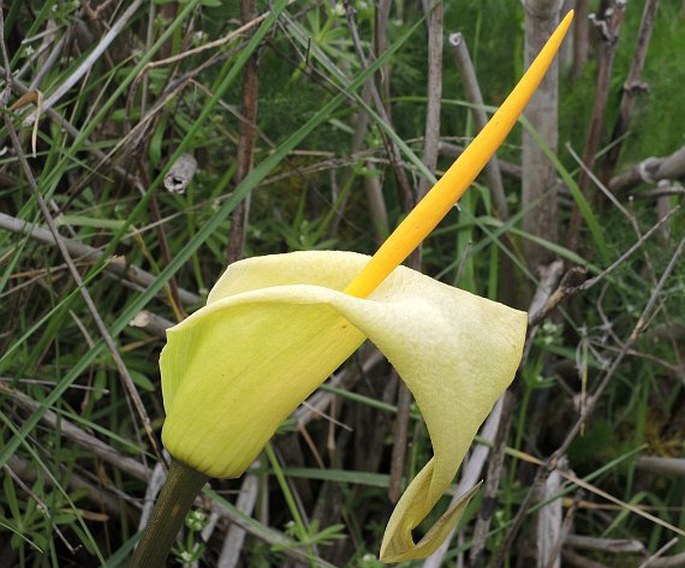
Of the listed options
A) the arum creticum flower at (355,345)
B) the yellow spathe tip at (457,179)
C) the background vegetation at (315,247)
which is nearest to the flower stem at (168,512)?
the arum creticum flower at (355,345)

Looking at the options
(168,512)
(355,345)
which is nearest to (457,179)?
(355,345)

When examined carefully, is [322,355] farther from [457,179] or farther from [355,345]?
[457,179]

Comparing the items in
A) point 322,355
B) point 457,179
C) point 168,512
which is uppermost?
point 457,179

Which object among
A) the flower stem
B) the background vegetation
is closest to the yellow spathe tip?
the flower stem

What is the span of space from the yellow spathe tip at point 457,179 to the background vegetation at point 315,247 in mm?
350

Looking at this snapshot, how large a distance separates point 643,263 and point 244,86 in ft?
2.08

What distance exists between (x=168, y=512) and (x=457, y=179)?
1.05 ft

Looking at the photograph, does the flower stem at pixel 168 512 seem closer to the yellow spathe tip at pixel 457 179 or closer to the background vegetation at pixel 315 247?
the yellow spathe tip at pixel 457 179

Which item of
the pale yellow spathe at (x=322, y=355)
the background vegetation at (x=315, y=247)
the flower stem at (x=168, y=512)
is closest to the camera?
the pale yellow spathe at (x=322, y=355)

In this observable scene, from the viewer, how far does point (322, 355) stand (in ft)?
2.28

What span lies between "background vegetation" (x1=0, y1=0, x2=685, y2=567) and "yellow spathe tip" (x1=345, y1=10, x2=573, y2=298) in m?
0.35

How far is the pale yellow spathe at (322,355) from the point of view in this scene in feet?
2.01

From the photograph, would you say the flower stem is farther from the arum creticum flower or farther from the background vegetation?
the background vegetation

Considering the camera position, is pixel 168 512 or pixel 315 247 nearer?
pixel 168 512
